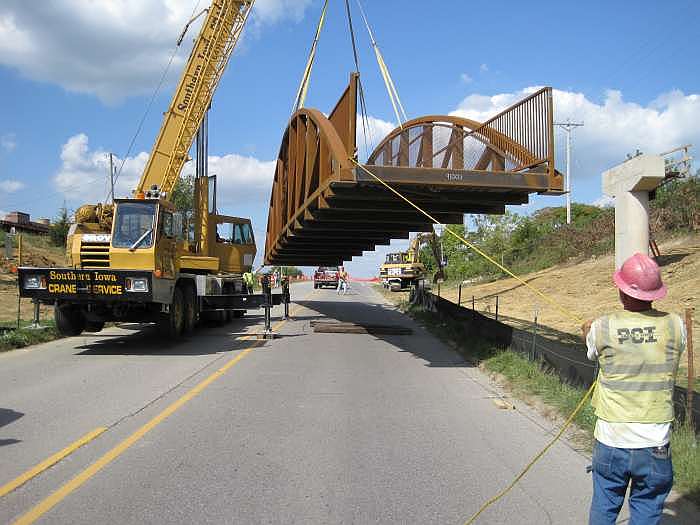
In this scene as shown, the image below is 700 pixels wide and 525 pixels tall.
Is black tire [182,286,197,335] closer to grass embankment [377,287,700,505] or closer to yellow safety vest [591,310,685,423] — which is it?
grass embankment [377,287,700,505]

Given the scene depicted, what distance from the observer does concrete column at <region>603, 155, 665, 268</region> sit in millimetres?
7922

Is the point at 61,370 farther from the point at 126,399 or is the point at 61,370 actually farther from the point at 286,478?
the point at 286,478

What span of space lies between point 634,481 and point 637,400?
1.39ft

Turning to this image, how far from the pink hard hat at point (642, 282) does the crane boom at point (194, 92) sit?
52.6 ft

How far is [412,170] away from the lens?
1035cm

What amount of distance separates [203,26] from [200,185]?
486 cm

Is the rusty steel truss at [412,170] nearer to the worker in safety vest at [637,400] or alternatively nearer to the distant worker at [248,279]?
the distant worker at [248,279]

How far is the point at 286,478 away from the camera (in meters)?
5.32

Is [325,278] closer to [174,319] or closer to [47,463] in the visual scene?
[174,319]

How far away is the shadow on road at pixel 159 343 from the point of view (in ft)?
43.4

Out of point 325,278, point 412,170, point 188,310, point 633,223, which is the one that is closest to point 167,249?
point 188,310

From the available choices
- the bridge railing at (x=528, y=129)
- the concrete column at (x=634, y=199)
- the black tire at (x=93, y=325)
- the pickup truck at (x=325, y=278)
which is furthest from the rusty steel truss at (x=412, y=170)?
the pickup truck at (x=325, y=278)

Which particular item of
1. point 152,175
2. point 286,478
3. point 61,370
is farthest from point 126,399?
point 152,175

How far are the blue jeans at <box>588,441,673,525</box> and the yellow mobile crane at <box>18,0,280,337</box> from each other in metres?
Answer: 10.5
